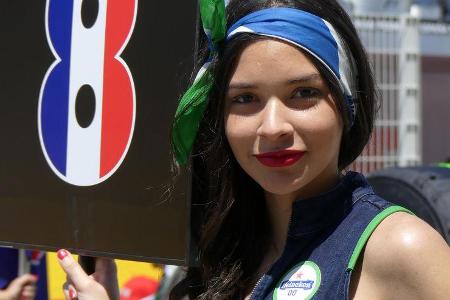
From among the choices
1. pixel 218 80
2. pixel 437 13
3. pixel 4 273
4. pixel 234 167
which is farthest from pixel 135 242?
pixel 437 13

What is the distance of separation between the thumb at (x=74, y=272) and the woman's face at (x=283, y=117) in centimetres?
51

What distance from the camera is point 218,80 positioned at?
1.74 meters

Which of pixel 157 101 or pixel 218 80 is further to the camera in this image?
pixel 157 101

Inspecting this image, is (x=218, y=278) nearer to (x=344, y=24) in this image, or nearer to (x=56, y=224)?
(x=56, y=224)

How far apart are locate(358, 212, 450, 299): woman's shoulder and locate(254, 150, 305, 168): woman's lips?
0.74ft

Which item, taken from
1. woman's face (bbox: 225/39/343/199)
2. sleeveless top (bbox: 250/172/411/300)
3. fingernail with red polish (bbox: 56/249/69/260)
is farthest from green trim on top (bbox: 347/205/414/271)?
fingernail with red polish (bbox: 56/249/69/260)

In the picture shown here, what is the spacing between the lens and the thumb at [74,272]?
1.90 metres

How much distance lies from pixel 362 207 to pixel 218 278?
1.35 feet

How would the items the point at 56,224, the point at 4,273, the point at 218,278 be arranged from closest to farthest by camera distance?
1. the point at 218,278
2. the point at 56,224
3. the point at 4,273

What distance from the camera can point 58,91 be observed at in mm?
2094

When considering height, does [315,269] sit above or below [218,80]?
below

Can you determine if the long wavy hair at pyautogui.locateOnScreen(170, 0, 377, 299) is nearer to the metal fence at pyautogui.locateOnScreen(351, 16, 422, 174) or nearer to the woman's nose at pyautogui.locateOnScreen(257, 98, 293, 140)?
the woman's nose at pyautogui.locateOnScreen(257, 98, 293, 140)

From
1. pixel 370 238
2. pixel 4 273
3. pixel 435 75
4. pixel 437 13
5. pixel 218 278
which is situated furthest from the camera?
pixel 437 13

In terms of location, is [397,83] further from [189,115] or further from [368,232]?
[368,232]
